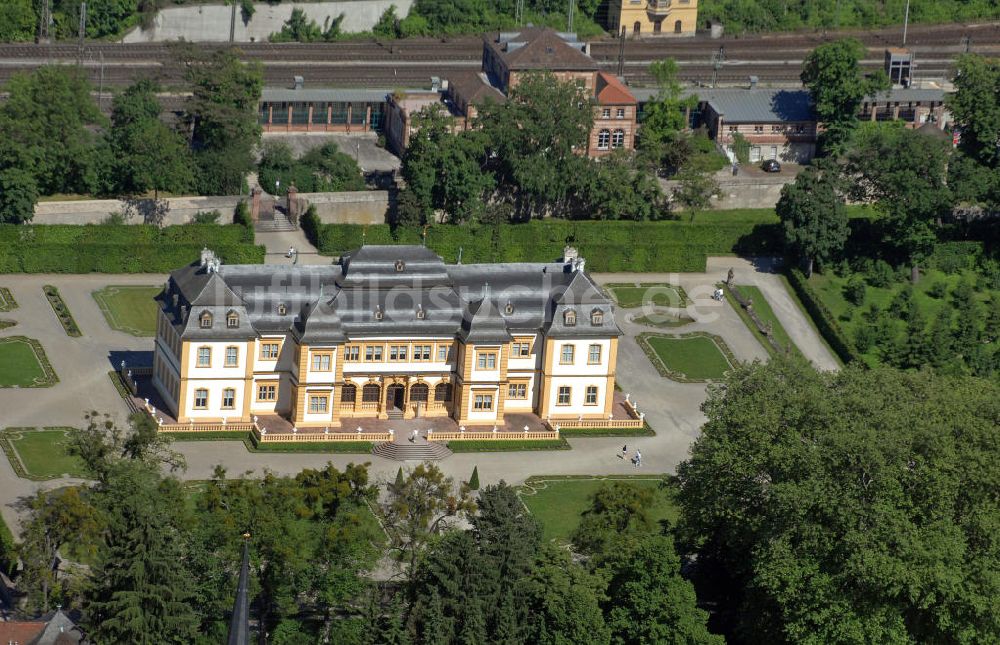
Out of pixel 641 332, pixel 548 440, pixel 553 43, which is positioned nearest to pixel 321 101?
pixel 553 43

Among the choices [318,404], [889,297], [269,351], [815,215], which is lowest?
[318,404]

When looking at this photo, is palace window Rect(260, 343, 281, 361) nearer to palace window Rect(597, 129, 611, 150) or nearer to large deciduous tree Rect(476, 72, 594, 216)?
large deciduous tree Rect(476, 72, 594, 216)

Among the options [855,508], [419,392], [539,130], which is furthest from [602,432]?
[855,508]

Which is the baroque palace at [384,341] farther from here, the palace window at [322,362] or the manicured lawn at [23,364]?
the manicured lawn at [23,364]

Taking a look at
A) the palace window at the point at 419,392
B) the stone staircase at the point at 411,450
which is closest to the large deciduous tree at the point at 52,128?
the palace window at the point at 419,392

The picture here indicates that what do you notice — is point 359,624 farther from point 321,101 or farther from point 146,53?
point 146,53

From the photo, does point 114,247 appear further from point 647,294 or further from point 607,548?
point 607,548

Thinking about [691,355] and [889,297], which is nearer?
[691,355]
